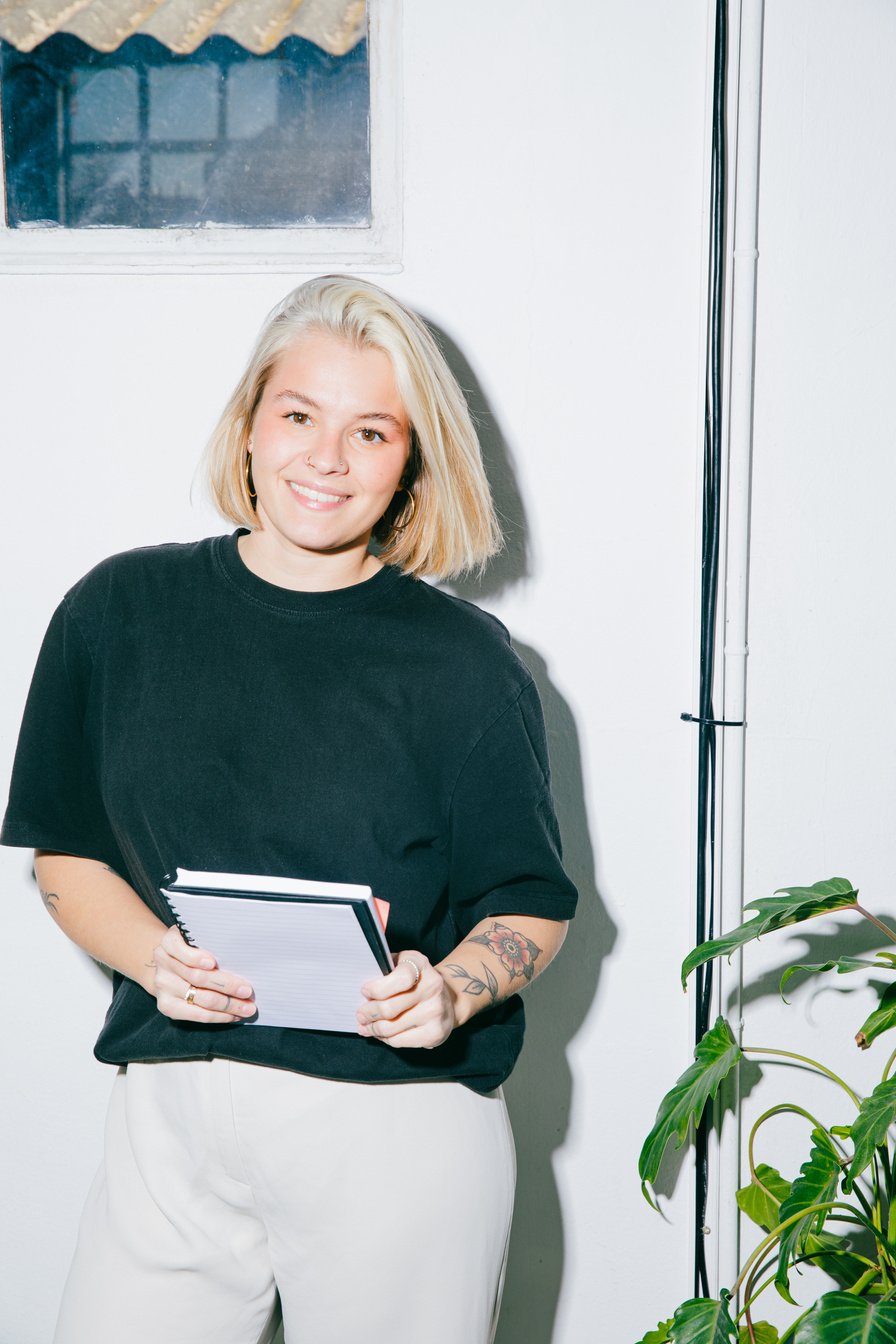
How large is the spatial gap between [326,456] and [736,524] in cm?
63

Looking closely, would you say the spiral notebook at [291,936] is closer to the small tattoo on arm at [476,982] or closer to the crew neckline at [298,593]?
the small tattoo on arm at [476,982]

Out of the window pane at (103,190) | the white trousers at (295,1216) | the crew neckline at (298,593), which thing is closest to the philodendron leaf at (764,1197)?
the white trousers at (295,1216)

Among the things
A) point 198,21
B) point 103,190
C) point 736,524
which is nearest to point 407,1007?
point 736,524

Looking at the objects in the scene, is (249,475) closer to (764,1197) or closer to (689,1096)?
(689,1096)

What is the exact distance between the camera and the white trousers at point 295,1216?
3.89 feet

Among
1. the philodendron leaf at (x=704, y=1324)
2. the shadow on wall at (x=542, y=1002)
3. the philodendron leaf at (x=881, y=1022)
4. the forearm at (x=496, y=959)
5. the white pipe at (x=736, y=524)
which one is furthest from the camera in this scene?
the shadow on wall at (x=542, y=1002)

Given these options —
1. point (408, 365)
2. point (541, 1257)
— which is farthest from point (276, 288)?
point (541, 1257)

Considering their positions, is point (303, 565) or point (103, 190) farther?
point (103, 190)

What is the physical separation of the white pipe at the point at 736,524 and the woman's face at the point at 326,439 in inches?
21.0

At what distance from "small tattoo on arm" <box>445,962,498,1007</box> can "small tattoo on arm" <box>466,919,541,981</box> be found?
3 centimetres

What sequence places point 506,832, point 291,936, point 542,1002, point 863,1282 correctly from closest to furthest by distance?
point 291,936 < point 506,832 < point 863,1282 < point 542,1002

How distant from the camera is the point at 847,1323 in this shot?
1162 mm

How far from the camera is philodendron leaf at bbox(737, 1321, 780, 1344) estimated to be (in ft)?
5.00

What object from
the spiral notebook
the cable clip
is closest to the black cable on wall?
the cable clip
